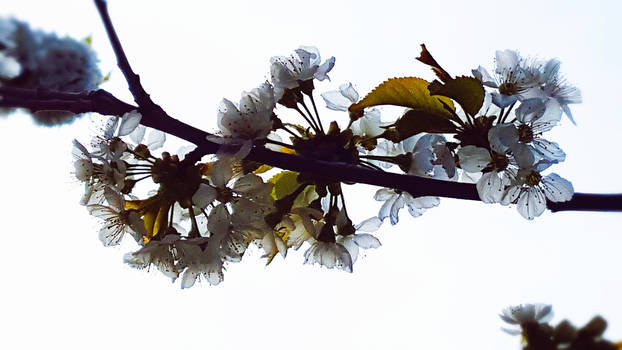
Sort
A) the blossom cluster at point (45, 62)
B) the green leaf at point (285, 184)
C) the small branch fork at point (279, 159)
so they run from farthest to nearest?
the green leaf at point (285, 184)
the small branch fork at point (279, 159)
the blossom cluster at point (45, 62)

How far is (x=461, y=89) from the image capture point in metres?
1.79

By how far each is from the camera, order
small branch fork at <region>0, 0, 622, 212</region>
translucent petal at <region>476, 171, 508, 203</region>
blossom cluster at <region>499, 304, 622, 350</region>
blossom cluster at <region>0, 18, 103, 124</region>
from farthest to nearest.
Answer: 1. translucent petal at <region>476, 171, 508, 203</region>
2. small branch fork at <region>0, 0, 622, 212</region>
3. blossom cluster at <region>0, 18, 103, 124</region>
4. blossom cluster at <region>499, 304, 622, 350</region>

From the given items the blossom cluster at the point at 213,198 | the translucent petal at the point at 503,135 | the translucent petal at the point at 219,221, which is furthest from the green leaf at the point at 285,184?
the translucent petal at the point at 503,135

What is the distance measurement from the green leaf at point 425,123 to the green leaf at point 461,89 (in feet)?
0.27

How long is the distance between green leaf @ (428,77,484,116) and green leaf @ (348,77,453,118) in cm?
6

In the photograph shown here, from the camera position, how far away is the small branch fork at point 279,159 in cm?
144

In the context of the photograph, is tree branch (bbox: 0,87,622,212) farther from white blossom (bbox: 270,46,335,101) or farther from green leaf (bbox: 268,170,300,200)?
white blossom (bbox: 270,46,335,101)

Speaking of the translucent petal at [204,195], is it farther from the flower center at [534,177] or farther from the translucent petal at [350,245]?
the flower center at [534,177]

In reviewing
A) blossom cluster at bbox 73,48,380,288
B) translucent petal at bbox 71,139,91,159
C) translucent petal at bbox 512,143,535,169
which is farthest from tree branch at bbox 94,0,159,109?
translucent petal at bbox 512,143,535,169

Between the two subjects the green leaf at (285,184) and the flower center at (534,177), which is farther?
the green leaf at (285,184)

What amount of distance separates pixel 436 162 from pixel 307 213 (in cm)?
36

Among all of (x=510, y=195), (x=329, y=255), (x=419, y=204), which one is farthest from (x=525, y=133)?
(x=329, y=255)

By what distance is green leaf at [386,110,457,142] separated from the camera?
1.87 meters

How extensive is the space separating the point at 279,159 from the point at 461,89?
0.50 metres
